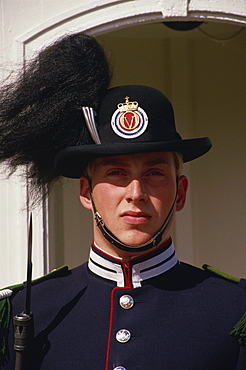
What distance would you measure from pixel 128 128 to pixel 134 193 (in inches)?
8.8

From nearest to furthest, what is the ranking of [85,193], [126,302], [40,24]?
[126,302] → [85,193] → [40,24]

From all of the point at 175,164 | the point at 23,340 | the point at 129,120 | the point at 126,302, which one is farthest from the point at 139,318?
the point at 129,120

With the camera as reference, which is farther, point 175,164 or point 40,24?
point 40,24

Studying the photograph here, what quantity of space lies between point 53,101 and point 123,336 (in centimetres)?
75

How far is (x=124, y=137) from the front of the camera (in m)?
2.07

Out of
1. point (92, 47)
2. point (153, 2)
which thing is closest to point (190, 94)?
point (153, 2)

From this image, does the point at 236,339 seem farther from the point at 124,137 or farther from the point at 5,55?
the point at 5,55

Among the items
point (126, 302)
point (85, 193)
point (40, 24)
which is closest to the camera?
point (126, 302)

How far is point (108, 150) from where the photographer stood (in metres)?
2.02

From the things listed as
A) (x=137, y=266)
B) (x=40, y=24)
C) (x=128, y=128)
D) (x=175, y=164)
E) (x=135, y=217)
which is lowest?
(x=137, y=266)

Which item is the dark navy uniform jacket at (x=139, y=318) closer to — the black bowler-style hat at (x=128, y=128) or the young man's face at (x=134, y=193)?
the young man's face at (x=134, y=193)

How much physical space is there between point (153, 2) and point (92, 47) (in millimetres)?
1037

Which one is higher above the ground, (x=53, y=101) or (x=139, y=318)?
(x=53, y=101)

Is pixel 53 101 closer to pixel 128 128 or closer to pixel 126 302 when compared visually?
pixel 128 128
